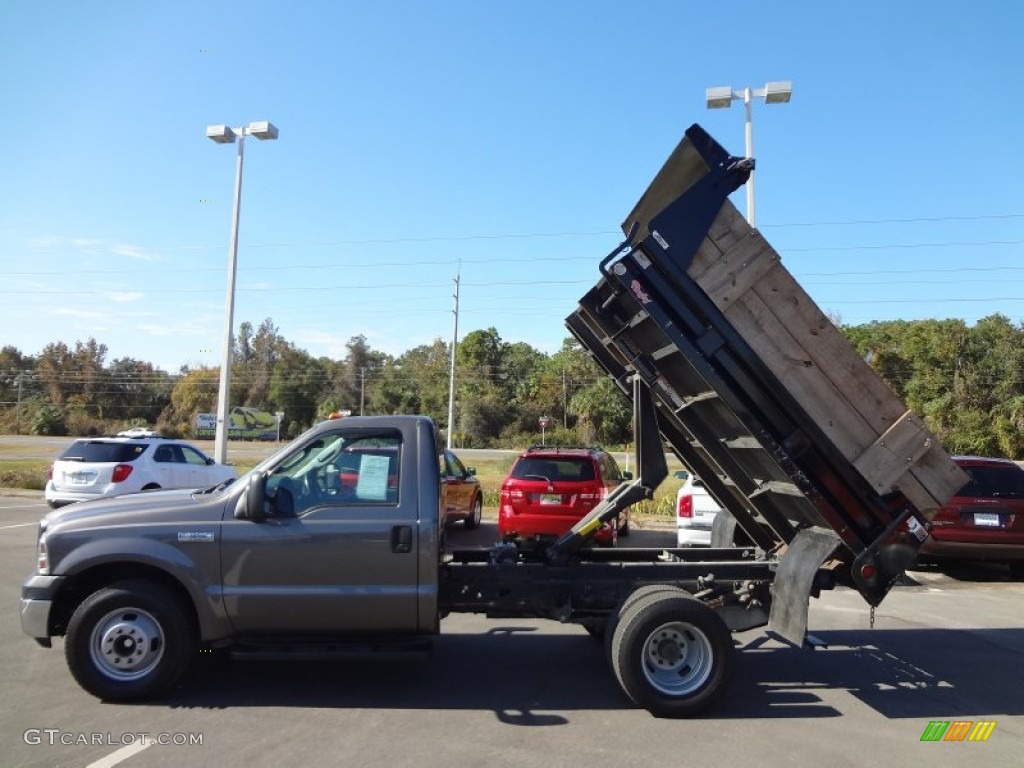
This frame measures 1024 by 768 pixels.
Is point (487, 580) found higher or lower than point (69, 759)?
higher

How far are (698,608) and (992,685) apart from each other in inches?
108

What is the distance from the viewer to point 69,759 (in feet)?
13.4

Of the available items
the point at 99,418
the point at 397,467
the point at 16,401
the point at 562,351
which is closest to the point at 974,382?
the point at 562,351

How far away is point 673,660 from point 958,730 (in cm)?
185

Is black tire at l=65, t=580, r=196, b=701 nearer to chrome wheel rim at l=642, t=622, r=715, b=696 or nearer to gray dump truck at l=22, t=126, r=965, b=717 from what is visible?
gray dump truck at l=22, t=126, r=965, b=717

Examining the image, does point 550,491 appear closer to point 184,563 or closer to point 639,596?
point 639,596

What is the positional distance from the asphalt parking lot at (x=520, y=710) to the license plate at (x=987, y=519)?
3376 mm

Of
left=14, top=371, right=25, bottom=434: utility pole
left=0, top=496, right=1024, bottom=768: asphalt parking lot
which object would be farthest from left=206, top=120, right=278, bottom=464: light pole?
left=14, top=371, right=25, bottom=434: utility pole

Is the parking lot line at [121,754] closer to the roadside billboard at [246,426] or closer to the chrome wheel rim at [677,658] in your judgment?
the chrome wheel rim at [677,658]

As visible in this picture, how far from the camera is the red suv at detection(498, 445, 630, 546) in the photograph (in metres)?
11.2

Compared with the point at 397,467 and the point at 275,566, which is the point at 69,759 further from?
the point at 397,467

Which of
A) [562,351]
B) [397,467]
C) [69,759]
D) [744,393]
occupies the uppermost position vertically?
[562,351]

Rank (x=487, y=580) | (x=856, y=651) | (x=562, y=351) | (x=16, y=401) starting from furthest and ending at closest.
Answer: (x=16, y=401) → (x=562, y=351) → (x=856, y=651) → (x=487, y=580)

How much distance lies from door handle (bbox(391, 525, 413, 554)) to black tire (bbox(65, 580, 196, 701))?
4.95 feet
